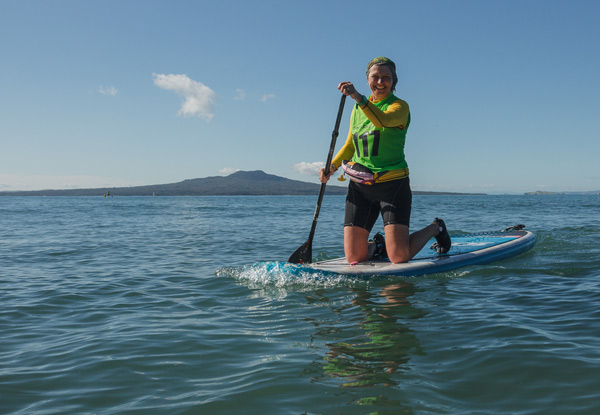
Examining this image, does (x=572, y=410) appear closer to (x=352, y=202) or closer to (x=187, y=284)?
(x=352, y=202)

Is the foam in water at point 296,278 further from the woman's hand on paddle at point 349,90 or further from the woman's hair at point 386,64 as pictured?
the woman's hair at point 386,64

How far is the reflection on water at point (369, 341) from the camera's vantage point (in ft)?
10.8

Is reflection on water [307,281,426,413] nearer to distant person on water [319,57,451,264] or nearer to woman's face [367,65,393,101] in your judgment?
distant person on water [319,57,451,264]

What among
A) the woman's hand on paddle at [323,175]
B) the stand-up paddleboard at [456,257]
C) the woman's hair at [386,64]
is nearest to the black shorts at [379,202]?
the woman's hand on paddle at [323,175]

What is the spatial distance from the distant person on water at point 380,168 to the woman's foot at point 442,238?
0.57 meters

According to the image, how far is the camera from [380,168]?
21.5 feet

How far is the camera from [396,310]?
5246 millimetres

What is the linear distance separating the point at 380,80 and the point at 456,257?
11.2 ft

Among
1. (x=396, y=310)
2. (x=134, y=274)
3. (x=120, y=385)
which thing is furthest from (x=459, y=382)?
(x=134, y=274)

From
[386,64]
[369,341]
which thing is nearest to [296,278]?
[369,341]

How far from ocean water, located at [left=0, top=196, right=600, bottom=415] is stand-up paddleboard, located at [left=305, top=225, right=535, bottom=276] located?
179 mm

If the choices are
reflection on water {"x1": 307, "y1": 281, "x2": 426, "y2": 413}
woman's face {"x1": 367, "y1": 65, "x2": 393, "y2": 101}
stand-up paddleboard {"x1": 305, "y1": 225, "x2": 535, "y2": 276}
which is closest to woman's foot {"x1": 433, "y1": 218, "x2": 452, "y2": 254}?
stand-up paddleboard {"x1": 305, "y1": 225, "x2": 535, "y2": 276}

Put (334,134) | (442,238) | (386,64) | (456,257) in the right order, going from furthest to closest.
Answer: (442,238) < (456,257) < (334,134) < (386,64)

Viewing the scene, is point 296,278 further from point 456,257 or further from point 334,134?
point 456,257
